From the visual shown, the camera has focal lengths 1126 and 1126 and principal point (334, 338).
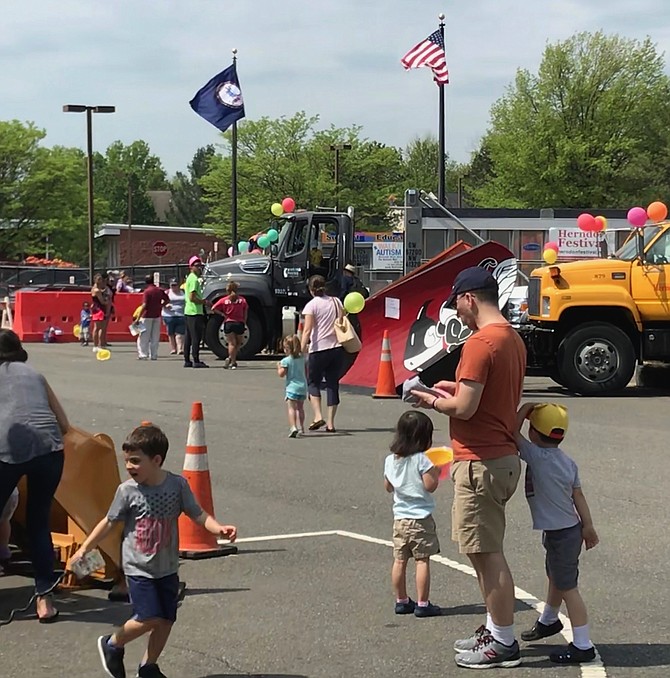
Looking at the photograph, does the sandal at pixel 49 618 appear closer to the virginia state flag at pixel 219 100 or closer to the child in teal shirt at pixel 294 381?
the child in teal shirt at pixel 294 381

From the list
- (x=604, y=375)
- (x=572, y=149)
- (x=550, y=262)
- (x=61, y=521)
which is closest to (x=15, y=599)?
(x=61, y=521)

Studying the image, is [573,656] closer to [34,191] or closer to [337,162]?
[337,162]

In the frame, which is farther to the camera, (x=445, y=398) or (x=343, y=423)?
(x=343, y=423)

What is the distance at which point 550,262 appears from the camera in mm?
18453

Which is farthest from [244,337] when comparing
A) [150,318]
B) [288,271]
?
[150,318]

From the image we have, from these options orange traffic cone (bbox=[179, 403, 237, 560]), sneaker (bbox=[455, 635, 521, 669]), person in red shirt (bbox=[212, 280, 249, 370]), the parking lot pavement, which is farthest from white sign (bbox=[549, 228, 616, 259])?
sneaker (bbox=[455, 635, 521, 669])

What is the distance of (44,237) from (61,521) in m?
66.7

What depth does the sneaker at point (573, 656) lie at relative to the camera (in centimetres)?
522

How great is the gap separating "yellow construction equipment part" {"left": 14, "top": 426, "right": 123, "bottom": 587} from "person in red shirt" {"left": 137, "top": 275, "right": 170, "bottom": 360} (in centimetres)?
1646

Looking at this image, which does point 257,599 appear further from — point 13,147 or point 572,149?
point 13,147

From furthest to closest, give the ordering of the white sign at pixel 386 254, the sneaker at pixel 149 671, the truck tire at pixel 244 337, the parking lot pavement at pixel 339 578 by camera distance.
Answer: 1. the white sign at pixel 386 254
2. the truck tire at pixel 244 337
3. the parking lot pavement at pixel 339 578
4. the sneaker at pixel 149 671

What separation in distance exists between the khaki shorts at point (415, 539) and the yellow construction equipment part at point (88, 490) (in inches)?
62.0

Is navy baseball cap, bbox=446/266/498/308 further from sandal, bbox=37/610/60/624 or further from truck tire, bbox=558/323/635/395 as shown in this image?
truck tire, bbox=558/323/635/395

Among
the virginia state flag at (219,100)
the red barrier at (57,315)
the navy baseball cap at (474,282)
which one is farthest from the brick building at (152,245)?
the navy baseball cap at (474,282)
